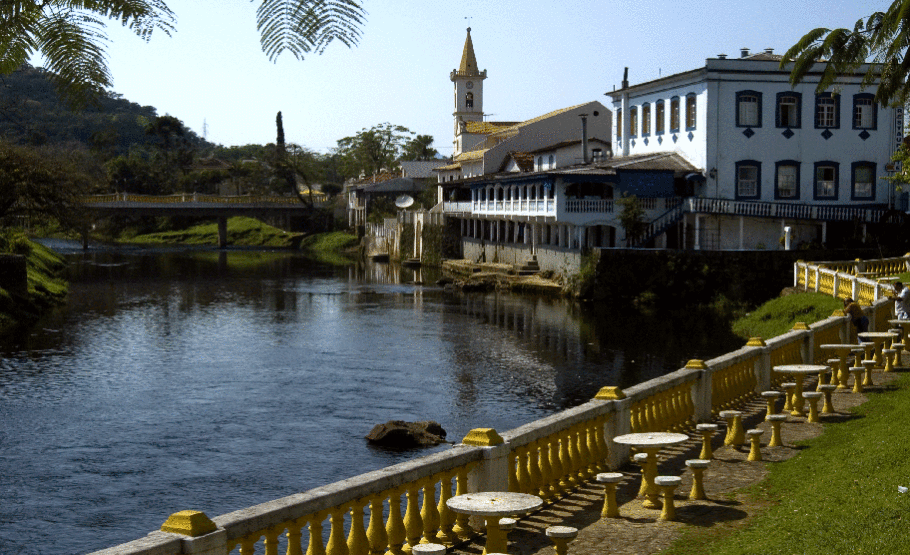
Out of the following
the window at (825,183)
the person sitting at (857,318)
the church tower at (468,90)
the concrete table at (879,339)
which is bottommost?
the concrete table at (879,339)

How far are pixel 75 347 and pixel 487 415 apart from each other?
2122cm

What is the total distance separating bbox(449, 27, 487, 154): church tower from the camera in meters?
122

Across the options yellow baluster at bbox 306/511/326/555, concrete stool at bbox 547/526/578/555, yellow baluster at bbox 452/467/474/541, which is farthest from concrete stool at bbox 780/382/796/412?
yellow baluster at bbox 306/511/326/555

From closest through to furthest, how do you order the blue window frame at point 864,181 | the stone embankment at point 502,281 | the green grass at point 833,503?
1. the green grass at point 833,503
2. the blue window frame at point 864,181
3. the stone embankment at point 502,281

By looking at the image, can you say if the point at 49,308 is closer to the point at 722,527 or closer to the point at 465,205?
the point at 465,205

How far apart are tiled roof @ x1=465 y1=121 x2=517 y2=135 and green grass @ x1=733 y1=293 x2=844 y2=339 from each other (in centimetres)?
6397

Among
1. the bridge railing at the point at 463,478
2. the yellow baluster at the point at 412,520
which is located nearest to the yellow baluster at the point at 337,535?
the bridge railing at the point at 463,478

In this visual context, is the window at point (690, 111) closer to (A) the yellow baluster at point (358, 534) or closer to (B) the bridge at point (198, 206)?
(B) the bridge at point (198, 206)

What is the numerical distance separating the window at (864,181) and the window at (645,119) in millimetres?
13818

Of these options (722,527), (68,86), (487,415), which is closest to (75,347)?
(487,415)

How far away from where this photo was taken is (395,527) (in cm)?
1165

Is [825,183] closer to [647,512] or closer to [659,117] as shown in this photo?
[659,117]

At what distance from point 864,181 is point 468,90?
63387 millimetres

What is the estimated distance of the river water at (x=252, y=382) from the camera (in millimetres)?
23906
